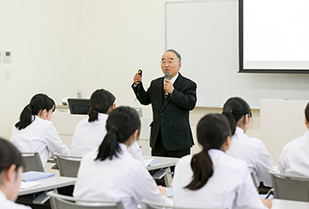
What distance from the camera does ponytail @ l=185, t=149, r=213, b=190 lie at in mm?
2344

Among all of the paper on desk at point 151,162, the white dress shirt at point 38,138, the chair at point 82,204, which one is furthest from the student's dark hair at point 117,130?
the white dress shirt at point 38,138

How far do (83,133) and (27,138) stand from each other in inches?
22.7

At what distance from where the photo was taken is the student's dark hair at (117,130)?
2.60 metres

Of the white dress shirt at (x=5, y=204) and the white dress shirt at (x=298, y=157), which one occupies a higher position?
the white dress shirt at (x=5, y=204)

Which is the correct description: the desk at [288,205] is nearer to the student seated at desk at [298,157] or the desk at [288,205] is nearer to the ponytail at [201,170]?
the student seated at desk at [298,157]

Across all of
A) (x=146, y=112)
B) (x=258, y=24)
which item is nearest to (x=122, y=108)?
(x=258, y=24)

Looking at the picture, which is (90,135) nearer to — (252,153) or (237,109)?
(237,109)

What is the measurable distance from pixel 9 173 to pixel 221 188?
968mm

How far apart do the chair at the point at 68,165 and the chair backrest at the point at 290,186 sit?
1.44 metres

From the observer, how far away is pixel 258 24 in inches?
258

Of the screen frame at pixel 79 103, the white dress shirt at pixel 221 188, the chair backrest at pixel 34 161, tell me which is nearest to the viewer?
the white dress shirt at pixel 221 188

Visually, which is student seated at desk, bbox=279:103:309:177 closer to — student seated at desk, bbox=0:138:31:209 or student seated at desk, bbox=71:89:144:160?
student seated at desk, bbox=71:89:144:160

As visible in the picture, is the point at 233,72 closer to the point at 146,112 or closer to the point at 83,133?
the point at 146,112

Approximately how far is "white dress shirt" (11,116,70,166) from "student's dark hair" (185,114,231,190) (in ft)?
7.05
